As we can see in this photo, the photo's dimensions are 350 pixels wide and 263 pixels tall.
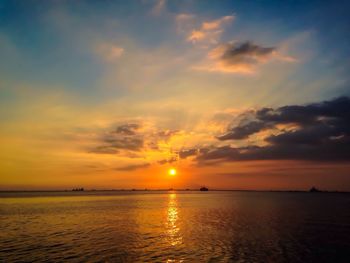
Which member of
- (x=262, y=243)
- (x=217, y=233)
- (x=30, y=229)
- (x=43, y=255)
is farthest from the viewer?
(x=30, y=229)

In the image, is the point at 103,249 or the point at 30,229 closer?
the point at 103,249

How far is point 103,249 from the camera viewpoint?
36344mm

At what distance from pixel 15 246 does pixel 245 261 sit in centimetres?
2766

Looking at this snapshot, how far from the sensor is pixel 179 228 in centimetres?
5553

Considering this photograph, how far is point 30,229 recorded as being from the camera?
5253 centimetres

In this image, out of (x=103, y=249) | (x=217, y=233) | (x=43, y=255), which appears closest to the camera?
(x=43, y=255)

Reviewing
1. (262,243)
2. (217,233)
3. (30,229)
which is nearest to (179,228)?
(217,233)

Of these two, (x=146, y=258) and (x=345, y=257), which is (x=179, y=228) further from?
(x=345, y=257)

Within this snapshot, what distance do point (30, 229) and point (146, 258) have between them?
98.1ft

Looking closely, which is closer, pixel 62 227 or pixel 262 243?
pixel 262 243

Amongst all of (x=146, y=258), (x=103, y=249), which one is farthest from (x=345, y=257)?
(x=103, y=249)

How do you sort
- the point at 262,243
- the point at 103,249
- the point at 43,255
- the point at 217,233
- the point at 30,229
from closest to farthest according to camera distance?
the point at 43,255
the point at 103,249
the point at 262,243
the point at 217,233
the point at 30,229

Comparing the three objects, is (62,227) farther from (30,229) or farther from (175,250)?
(175,250)

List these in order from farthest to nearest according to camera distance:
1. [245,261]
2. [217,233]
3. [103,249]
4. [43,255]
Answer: [217,233] < [103,249] < [43,255] < [245,261]
